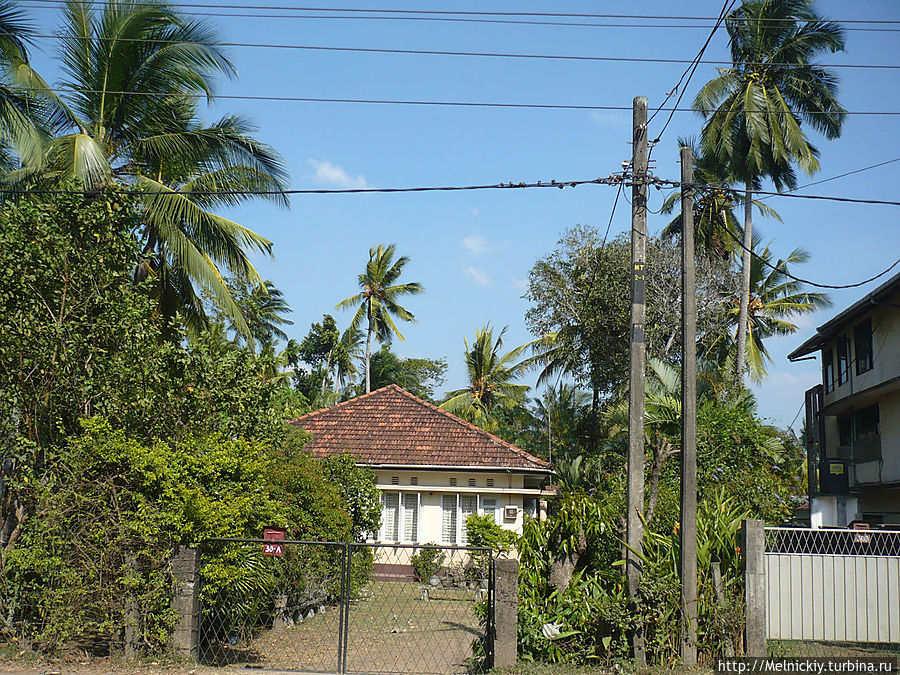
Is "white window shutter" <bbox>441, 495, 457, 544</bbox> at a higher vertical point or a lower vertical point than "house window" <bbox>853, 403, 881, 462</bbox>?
lower

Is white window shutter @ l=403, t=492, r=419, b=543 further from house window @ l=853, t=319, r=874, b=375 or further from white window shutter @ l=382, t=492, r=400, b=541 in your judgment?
house window @ l=853, t=319, r=874, b=375

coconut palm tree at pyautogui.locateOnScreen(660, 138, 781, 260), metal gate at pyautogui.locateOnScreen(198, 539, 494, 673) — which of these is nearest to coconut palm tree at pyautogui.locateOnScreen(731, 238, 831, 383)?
coconut palm tree at pyautogui.locateOnScreen(660, 138, 781, 260)

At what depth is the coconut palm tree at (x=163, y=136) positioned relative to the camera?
15.0 meters

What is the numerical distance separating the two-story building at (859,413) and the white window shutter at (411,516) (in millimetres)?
10764

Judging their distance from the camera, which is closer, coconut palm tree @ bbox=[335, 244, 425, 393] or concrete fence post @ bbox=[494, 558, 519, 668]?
concrete fence post @ bbox=[494, 558, 519, 668]

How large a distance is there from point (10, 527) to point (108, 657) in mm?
2693

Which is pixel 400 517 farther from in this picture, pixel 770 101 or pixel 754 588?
pixel 770 101

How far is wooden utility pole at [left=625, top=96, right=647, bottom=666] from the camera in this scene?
10.2m

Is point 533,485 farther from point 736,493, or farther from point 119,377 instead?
point 119,377

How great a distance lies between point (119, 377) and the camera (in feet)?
36.1

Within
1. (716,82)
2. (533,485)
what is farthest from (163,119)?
(716,82)

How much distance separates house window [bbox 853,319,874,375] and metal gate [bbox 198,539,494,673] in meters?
15.4

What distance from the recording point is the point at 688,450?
33.8 feet

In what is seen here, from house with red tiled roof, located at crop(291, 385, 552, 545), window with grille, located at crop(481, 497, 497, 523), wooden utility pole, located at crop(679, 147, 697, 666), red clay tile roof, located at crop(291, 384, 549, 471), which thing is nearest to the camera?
wooden utility pole, located at crop(679, 147, 697, 666)
